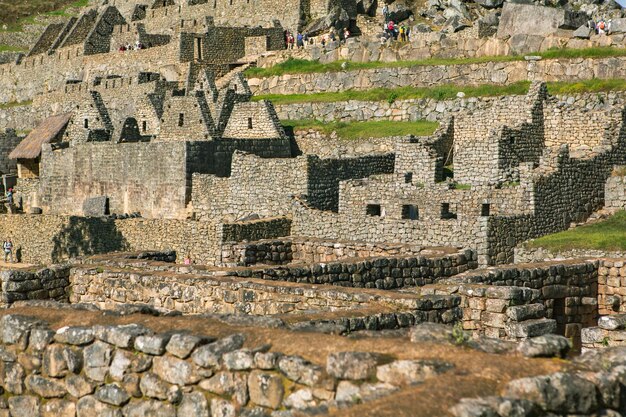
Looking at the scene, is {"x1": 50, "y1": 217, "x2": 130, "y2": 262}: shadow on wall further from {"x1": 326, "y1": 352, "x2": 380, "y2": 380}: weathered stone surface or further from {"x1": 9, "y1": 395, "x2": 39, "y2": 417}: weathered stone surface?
{"x1": 326, "y1": 352, "x2": 380, "y2": 380}: weathered stone surface

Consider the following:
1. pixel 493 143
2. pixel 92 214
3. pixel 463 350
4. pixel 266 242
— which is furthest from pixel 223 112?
pixel 463 350

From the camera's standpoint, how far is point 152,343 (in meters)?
8.29

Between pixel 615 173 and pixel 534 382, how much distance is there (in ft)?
65.5

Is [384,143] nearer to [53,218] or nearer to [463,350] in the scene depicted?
[53,218]

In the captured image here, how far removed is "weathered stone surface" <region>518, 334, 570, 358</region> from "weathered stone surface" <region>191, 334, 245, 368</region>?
6.53ft

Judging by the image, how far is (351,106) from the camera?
37.2 metres

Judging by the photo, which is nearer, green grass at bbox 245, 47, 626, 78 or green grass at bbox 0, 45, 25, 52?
green grass at bbox 245, 47, 626, 78

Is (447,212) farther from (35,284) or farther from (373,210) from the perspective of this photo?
(35,284)

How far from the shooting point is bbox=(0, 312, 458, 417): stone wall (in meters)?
7.38

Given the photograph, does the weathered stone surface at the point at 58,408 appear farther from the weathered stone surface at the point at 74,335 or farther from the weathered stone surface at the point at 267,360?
the weathered stone surface at the point at 267,360

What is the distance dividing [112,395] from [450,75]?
29705 millimetres

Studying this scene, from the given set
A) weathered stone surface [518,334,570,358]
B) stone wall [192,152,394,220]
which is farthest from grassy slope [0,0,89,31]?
weathered stone surface [518,334,570,358]

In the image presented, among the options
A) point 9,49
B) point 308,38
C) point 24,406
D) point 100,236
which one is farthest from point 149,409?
point 9,49

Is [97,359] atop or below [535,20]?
below
